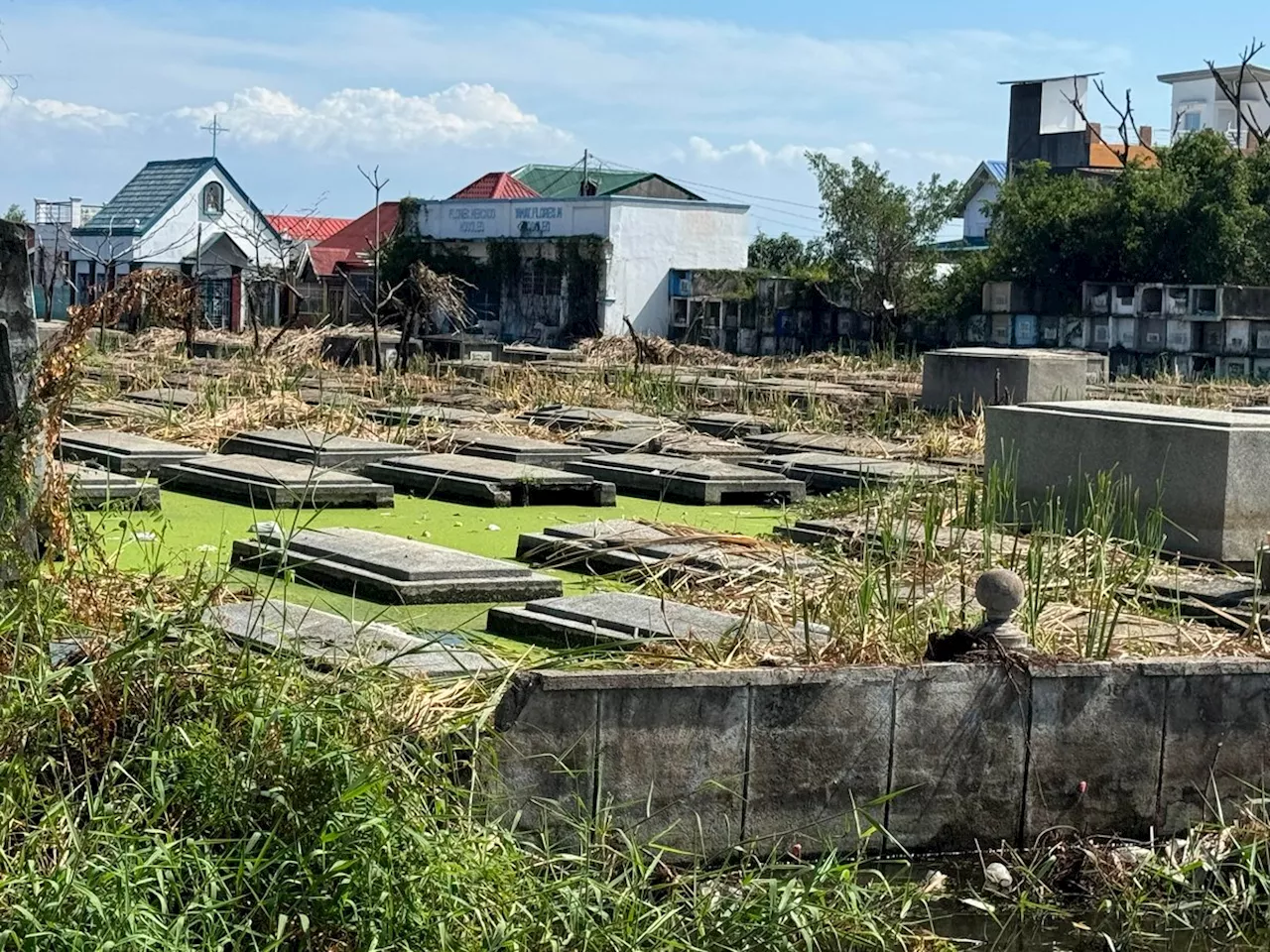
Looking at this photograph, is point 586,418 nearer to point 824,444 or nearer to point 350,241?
point 824,444

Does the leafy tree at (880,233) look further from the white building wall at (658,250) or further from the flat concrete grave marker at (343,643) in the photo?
the flat concrete grave marker at (343,643)

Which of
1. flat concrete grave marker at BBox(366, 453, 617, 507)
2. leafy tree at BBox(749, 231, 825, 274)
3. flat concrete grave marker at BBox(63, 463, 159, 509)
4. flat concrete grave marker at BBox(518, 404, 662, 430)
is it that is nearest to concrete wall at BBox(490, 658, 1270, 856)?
flat concrete grave marker at BBox(63, 463, 159, 509)

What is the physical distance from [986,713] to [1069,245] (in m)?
24.9

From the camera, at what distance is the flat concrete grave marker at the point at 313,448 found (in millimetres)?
12828

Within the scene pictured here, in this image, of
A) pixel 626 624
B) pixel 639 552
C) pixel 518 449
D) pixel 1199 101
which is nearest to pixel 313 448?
pixel 518 449

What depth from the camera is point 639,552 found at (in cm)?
862

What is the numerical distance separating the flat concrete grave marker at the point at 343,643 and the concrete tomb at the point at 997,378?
33.7 feet

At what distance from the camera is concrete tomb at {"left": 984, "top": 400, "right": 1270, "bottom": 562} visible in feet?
29.2

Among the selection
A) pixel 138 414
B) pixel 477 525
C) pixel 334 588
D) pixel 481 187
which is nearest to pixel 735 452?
pixel 477 525

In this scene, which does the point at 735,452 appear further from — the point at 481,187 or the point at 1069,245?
the point at 481,187

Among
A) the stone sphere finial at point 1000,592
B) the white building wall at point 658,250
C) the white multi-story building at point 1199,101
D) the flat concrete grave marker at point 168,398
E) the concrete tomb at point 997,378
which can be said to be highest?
the white multi-story building at point 1199,101

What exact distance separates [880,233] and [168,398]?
2098 cm

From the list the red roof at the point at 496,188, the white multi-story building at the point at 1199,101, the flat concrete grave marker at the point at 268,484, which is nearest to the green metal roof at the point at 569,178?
the red roof at the point at 496,188

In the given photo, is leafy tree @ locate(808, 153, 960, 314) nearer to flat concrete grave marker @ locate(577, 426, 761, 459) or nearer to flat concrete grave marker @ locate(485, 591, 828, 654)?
flat concrete grave marker @ locate(577, 426, 761, 459)
